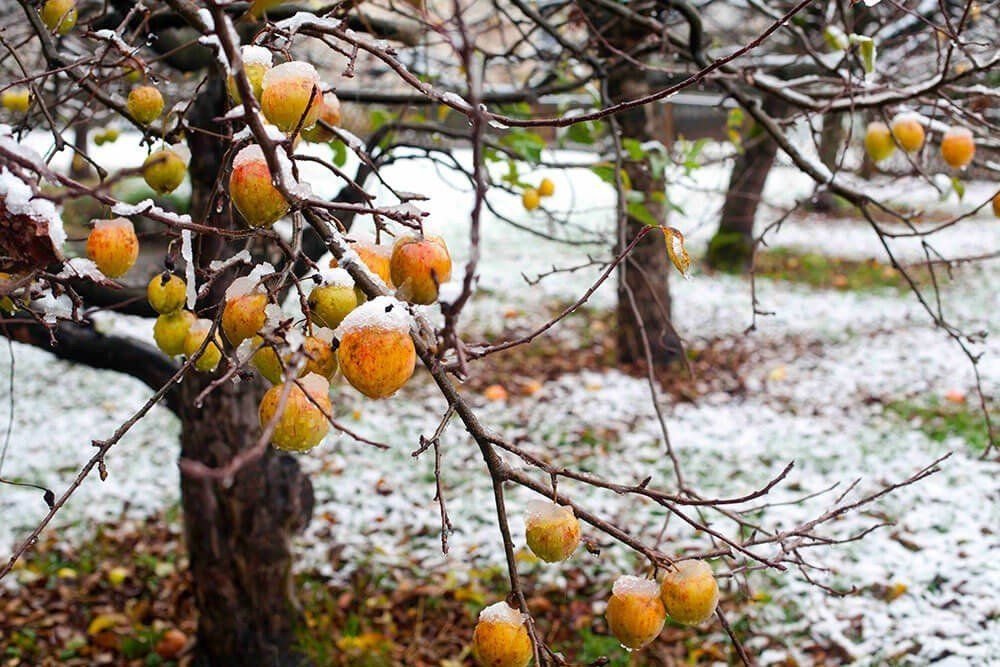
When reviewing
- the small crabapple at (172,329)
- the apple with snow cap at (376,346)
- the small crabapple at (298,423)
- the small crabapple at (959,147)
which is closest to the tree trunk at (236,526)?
the small crabapple at (172,329)

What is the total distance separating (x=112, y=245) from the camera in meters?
1.05

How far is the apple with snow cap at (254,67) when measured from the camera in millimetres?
974

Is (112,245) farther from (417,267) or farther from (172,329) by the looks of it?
(417,267)

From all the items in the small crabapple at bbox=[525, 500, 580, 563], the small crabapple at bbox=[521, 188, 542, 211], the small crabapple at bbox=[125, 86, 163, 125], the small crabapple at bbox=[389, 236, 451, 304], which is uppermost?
the small crabapple at bbox=[521, 188, 542, 211]

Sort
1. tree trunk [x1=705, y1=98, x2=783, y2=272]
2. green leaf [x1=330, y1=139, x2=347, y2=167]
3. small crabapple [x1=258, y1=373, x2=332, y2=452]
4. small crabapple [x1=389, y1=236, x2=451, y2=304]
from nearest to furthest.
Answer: small crabapple [x1=389, y1=236, x2=451, y2=304], small crabapple [x1=258, y1=373, x2=332, y2=452], green leaf [x1=330, y1=139, x2=347, y2=167], tree trunk [x1=705, y1=98, x2=783, y2=272]

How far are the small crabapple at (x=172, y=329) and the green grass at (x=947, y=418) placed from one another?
414 centimetres

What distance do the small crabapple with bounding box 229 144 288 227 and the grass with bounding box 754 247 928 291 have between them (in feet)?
25.0

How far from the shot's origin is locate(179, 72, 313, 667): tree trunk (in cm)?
262

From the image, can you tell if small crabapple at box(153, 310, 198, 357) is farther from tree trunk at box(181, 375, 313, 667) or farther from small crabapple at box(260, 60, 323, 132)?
tree trunk at box(181, 375, 313, 667)

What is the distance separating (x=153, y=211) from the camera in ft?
3.01

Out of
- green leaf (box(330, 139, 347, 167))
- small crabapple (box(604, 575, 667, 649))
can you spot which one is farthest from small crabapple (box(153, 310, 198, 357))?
green leaf (box(330, 139, 347, 167))

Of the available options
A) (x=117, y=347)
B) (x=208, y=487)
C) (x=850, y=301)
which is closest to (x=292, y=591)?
(x=208, y=487)

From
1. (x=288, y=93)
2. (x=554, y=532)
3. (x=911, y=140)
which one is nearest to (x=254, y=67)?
(x=288, y=93)

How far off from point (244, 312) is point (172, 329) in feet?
1.25
